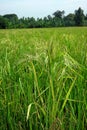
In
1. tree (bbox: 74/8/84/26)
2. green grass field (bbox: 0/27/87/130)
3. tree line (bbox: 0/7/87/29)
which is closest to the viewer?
green grass field (bbox: 0/27/87/130)

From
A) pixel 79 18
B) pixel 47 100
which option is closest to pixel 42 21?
pixel 79 18

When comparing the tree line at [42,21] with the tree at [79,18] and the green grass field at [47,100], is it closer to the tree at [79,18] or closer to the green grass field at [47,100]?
the tree at [79,18]

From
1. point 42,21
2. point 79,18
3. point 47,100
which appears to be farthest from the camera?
point 79,18

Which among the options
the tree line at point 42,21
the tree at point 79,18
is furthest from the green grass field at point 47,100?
the tree at point 79,18

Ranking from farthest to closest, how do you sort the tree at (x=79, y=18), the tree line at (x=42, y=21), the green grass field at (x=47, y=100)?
1. the tree at (x=79, y=18)
2. the tree line at (x=42, y=21)
3. the green grass field at (x=47, y=100)

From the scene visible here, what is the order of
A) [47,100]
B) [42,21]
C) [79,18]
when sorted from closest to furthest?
[47,100] < [42,21] < [79,18]

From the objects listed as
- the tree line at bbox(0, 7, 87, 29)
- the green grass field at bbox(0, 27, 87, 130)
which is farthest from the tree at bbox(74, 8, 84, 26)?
the green grass field at bbox(0, 27, 87, 130)

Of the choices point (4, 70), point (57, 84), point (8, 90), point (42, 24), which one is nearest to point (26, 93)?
point (8, 90)

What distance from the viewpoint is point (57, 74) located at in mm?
1005

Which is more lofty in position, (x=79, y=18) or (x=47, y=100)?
(x=47, y=100)

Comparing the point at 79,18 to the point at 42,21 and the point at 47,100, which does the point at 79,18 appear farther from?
the point at 47,100

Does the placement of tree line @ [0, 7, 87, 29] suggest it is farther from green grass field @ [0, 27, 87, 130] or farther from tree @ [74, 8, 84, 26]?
green grass field @ [0, 27, 87, 130]

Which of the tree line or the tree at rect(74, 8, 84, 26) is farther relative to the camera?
the tree at rect(74, 8, 84, 26)

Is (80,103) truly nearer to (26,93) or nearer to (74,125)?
(74,125)
